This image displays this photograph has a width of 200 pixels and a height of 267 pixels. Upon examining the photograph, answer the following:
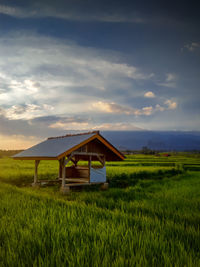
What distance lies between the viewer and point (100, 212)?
5.14 meters

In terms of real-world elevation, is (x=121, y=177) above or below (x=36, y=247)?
below

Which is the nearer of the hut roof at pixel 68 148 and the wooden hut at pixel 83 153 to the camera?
the hut roof at pixel 68 148

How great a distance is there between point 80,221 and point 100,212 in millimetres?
976

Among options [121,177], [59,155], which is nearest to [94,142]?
[59,155]

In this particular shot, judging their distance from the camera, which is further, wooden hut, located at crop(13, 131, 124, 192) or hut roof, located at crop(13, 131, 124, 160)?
wooden hut, located at crop(13, 131, 124, 192)

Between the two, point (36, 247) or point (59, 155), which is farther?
point (59, 155)

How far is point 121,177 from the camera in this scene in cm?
1644

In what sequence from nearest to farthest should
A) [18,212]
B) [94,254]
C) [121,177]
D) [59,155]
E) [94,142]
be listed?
[94,254], [18,212], [59,155], [94,142], [121,177]

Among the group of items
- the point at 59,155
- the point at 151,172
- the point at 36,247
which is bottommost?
the point at 151,172

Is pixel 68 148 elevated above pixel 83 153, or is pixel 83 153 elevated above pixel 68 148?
pixel 68 148

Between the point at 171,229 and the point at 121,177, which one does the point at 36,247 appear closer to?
the point at 171,229

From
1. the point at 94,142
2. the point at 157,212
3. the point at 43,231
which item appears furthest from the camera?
the point at 94,142

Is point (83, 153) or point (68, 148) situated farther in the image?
point (83, 153)

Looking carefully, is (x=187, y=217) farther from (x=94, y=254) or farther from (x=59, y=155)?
(x=59, y=155)
